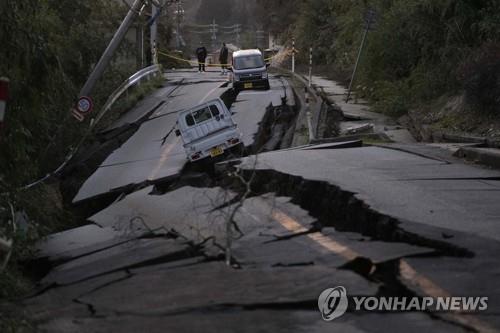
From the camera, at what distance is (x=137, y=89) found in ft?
100

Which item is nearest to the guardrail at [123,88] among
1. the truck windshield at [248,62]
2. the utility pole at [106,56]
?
the utility pole at [106,56]

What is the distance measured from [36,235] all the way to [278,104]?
17.6 meters

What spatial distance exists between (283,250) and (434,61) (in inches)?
724

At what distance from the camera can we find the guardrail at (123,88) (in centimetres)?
2436

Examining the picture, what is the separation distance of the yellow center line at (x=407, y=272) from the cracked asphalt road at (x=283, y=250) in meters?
0.02

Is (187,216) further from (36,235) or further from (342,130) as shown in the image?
(342,130)

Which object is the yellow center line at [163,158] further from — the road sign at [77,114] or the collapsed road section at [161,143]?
the road sign at [77,114]

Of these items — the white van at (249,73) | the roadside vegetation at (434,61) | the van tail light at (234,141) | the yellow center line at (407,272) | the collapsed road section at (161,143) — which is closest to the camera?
the yellow center line at (407,272)

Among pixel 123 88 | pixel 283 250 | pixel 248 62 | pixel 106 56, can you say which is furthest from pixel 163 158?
pixel 248 62

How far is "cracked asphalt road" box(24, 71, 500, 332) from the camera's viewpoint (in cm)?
616

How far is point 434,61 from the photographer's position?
984 inches

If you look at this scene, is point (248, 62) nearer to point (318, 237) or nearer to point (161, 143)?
point (161, 143)

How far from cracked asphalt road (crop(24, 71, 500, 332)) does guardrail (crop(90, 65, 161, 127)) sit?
9330 mm

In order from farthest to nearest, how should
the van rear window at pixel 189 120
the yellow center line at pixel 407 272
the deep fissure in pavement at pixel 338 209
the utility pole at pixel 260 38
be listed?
the utility pole at pixel 260 38 → the van rear window at pixel 189 120 → the deep fissure in pavement at pixel 338 209 → the yellow center line at pixel 407 272
